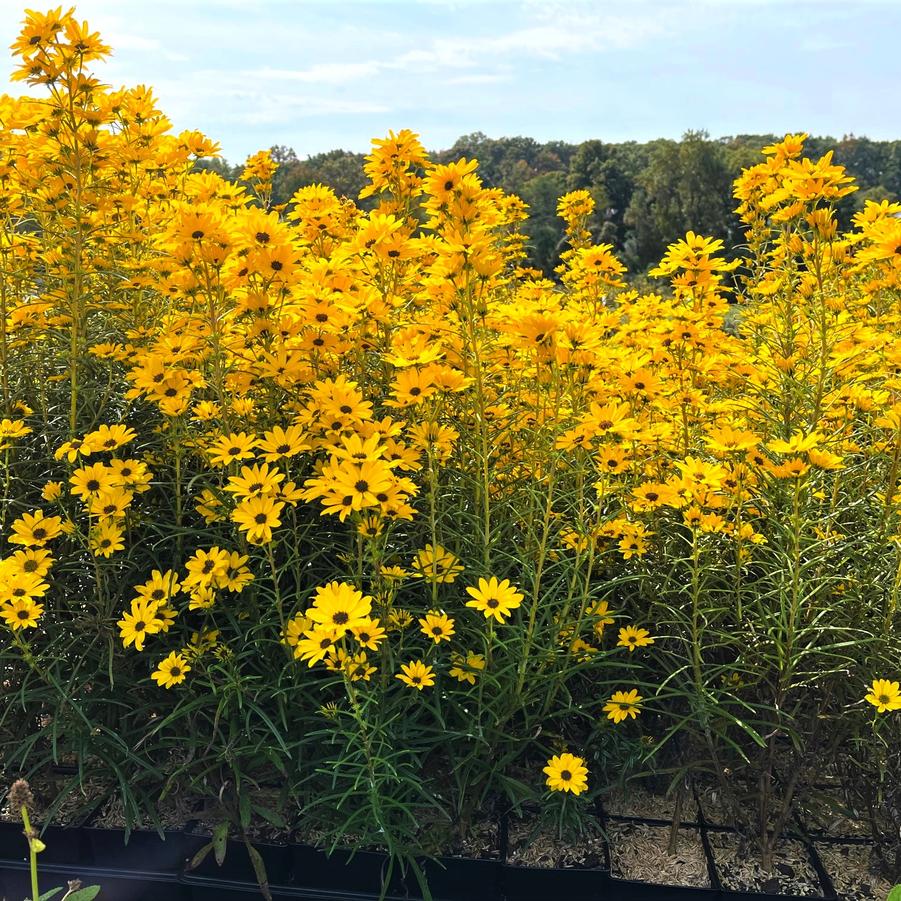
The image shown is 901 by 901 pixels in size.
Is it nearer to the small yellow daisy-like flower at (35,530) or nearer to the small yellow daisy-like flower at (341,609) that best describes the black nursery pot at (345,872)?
the small yellow daisy-like flower at (341,609)

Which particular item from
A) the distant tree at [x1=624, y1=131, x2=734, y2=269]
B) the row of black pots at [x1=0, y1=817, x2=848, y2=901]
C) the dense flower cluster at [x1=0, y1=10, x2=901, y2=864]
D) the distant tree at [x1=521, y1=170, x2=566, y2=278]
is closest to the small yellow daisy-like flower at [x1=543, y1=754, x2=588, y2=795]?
the dense flower cluster at [x1=0, y1=10, x2=901, y2=864]

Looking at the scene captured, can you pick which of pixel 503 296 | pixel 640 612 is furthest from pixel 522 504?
pixel 503 296

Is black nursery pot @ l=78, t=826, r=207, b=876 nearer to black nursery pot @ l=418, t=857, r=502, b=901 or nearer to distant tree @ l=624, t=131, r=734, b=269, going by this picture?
black nursery pot @ l=418, t=857, r=502, b=901

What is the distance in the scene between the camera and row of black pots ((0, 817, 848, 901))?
2227 millimetres

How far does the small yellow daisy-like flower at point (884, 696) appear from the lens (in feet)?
6.24

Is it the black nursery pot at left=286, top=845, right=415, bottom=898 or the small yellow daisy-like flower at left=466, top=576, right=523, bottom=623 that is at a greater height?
the small yellow daisy-like flower at left=466, top=576, right=523, bottom=623

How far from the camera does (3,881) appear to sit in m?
2.35

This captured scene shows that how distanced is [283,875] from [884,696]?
185 centimetres

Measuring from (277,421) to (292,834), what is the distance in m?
1.34

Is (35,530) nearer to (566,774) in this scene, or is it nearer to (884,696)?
(566,774)

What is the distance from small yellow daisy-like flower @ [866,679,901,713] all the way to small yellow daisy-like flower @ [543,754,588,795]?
790 mm

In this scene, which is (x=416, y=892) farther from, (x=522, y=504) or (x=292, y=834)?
(x=522, y=504)

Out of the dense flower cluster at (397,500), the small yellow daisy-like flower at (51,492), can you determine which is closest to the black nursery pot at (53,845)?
the dense flower cluster at (397,500)

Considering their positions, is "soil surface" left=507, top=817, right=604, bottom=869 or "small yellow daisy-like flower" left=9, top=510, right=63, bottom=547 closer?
"small yellow daisy-like flower" left=9, top=510, right=63, bottom=547
